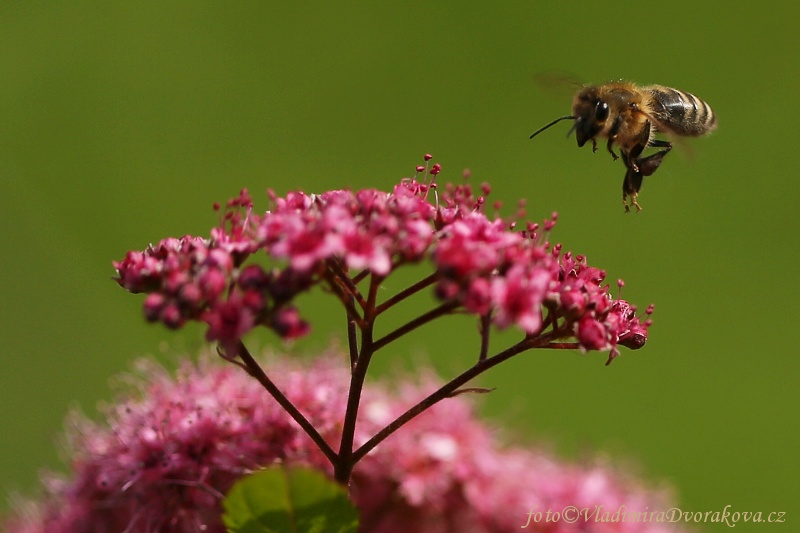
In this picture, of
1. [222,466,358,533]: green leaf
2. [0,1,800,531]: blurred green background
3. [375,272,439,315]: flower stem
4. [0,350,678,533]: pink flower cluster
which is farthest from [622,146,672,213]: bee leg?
→ [0,1,800,531]: blurred green background

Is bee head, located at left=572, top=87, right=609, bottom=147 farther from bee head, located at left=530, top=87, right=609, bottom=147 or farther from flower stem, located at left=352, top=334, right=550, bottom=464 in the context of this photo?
flower stem, located at left=352, top=334, right=550, bottom=464

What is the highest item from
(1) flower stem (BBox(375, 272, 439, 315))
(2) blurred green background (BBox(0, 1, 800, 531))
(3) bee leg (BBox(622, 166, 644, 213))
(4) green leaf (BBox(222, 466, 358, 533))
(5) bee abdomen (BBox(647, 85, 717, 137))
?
(2) blurred green background (BBox(0, 1, 800, 531))

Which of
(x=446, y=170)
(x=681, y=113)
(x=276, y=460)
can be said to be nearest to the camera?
(x=276, y=460)

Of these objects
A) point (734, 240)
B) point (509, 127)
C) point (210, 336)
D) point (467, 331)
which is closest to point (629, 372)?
point (467, 331)

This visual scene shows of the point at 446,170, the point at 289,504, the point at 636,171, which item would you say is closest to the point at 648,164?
the point at 636,171

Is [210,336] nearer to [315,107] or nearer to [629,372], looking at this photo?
[629,372]

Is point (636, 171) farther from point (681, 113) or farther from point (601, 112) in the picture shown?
point (681, 113)

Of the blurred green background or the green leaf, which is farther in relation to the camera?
the blurred green background
